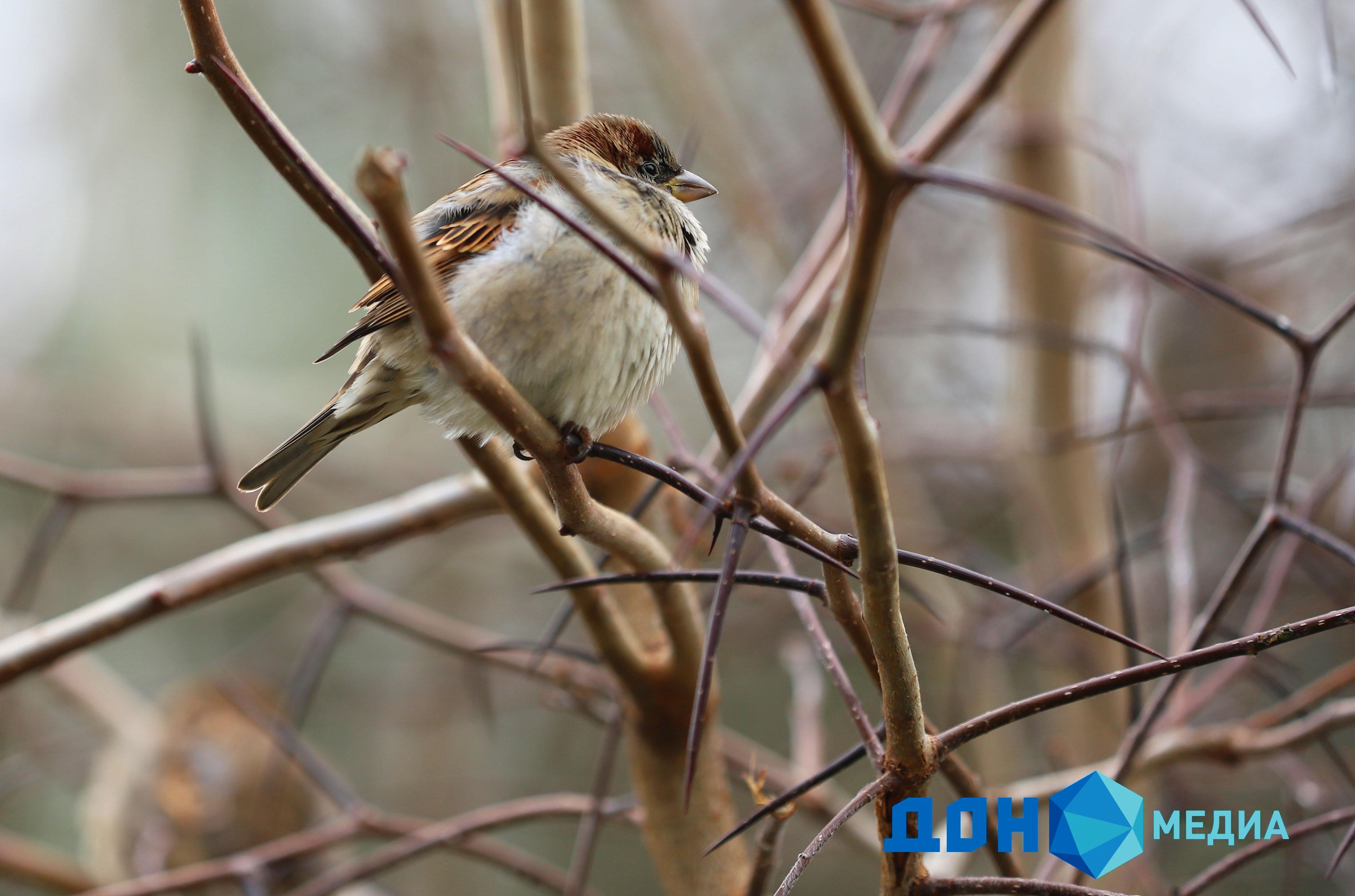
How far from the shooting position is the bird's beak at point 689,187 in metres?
3.00

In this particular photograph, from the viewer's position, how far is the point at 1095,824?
1989 millimetres

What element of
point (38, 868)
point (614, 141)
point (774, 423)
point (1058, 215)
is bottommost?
point (38, 868)

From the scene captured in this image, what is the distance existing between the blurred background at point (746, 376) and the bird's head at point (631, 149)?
1.28 ft

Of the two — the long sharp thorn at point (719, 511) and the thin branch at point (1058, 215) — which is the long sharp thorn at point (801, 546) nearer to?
the long sharp thorn at point (719, 511)

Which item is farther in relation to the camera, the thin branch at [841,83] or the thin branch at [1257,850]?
the thin branch at [1257,850]

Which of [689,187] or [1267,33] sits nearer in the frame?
[1267,33]

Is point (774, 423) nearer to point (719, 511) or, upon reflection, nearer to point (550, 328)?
point (719, 511)

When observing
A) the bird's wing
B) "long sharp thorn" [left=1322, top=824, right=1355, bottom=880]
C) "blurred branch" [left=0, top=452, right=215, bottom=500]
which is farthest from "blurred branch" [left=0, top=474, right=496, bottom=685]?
"long sharp thorn" [left=1322, top=824, right=1355, bottom=880]

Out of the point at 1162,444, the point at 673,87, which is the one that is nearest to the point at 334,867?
the point at 673,87

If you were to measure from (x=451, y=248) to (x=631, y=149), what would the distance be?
2.73 ft

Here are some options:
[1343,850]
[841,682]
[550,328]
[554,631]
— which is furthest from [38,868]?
[1343,850]

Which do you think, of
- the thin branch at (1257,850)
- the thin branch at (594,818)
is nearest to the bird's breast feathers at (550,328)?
the thin branch at (594,818)

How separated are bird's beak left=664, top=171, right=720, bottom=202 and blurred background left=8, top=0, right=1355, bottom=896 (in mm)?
405

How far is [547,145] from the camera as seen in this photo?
2797 millimetres
